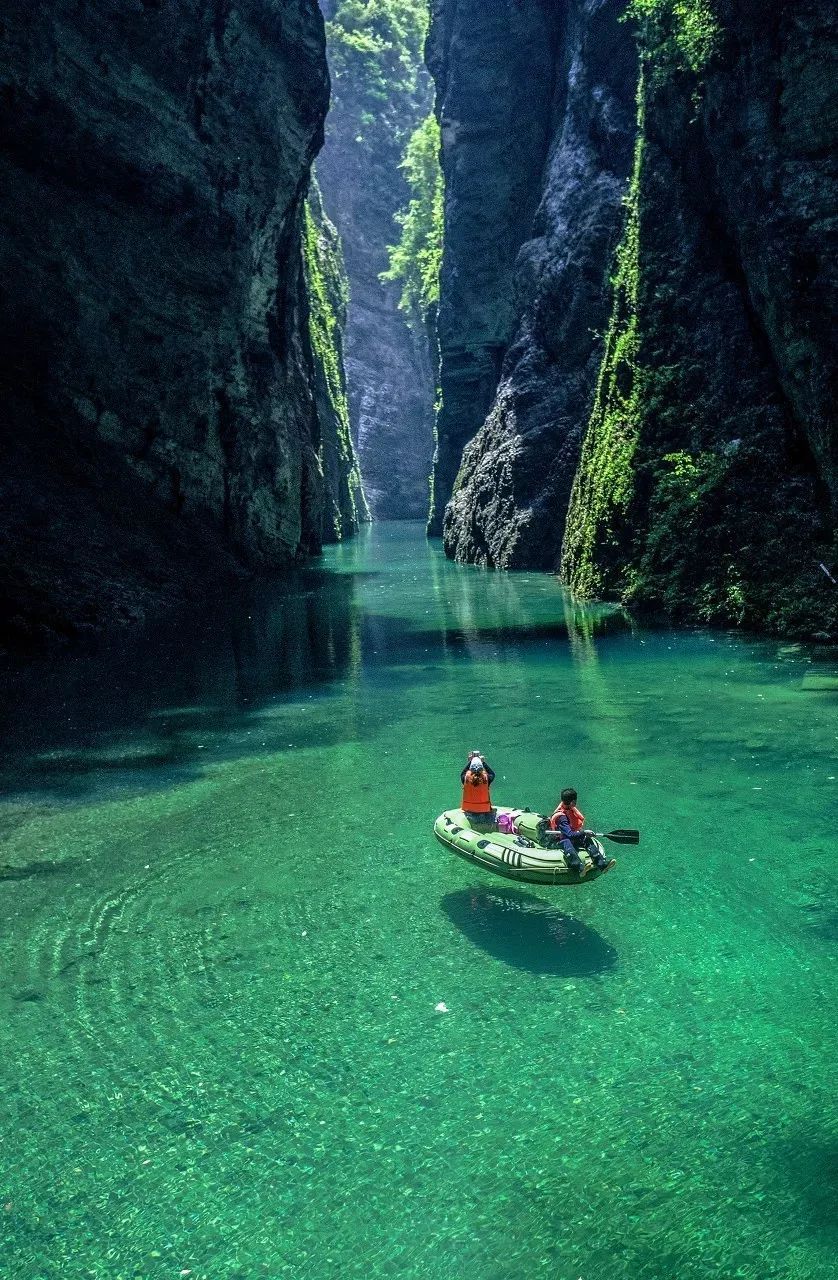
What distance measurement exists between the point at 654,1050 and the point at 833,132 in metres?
20.2

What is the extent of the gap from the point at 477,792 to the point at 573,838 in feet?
4.15

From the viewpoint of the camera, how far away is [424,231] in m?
87.8

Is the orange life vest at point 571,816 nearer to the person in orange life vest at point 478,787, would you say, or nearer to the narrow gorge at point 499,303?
the person in orange life vest at point 478,787

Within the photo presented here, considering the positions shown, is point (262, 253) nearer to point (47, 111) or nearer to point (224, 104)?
point (224, 104)

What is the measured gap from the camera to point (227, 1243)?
5.23 meters

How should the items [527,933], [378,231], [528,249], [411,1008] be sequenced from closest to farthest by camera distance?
[411,1008]
[527,933]
[528,249]
[378,231]

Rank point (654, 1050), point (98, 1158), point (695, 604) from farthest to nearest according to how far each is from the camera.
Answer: point (695, 604)
point (654, 1050)
point (98, 1158)

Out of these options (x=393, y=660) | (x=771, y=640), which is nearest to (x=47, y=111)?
(x=393, y=660)

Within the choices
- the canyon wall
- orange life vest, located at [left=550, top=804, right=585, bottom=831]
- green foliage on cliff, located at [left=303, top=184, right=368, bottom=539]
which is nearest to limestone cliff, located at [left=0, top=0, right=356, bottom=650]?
orange life vest, located at [left=550, top=804, right=585, bottom=831]

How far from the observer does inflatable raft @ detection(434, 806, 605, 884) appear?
28.9ft

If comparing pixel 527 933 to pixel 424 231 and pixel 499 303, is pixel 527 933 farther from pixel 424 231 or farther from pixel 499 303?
pixel 424 231

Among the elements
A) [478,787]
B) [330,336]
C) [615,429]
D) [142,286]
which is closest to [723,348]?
[615,429]

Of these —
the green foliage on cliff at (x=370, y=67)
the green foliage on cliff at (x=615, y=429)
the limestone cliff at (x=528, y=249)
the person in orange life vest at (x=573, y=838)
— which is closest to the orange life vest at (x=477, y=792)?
the person in orange life vest at (x=573, y=838)

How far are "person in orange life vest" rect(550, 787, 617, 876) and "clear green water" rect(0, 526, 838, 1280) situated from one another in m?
0.53
